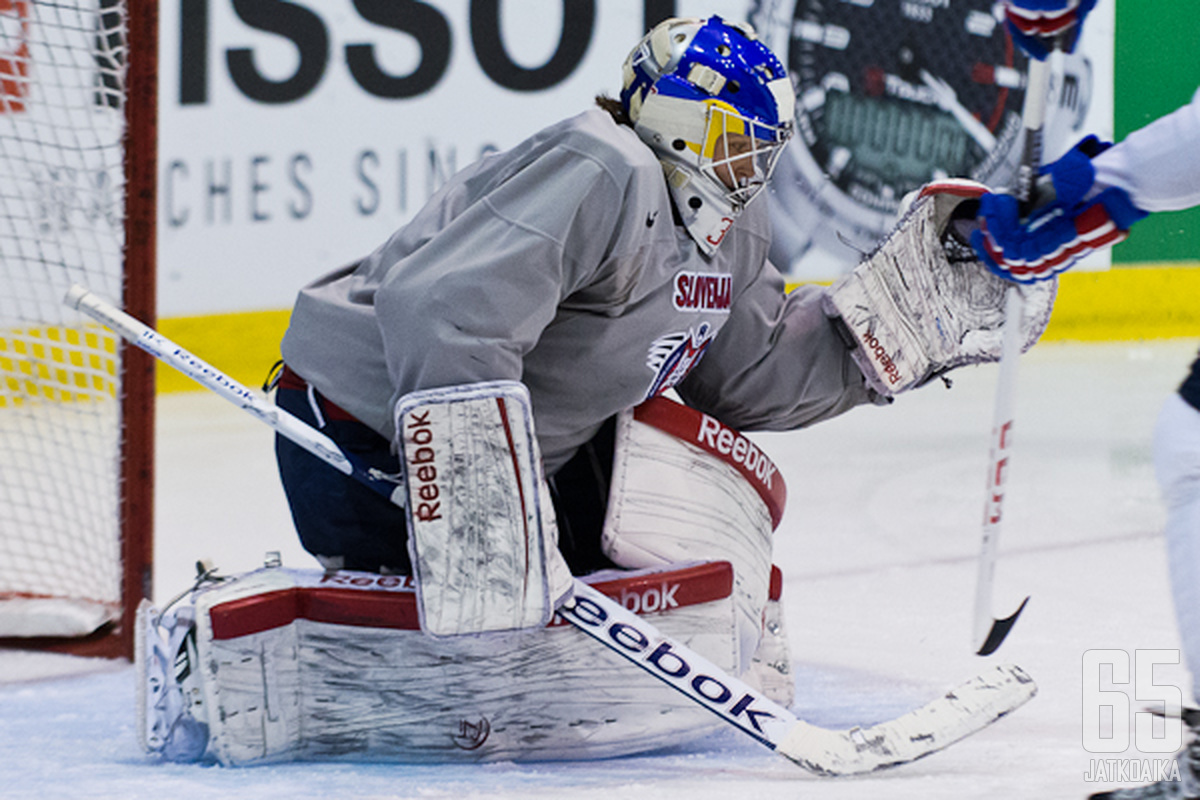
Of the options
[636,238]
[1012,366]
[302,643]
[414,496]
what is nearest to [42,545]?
[302,643]

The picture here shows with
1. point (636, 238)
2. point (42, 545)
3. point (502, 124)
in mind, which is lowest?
point (42, 545)

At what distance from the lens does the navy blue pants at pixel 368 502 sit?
173cm

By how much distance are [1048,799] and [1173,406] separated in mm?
384

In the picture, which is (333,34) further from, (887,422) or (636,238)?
(636,238)

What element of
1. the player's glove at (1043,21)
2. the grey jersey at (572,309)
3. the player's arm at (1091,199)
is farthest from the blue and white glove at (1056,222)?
the grey jersey at (572,309)

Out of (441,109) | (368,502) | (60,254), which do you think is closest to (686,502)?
(368,502)

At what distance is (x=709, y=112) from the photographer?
1.63 metres

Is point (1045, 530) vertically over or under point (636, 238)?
under

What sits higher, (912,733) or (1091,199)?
(1091,199)

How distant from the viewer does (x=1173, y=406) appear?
4.17ft

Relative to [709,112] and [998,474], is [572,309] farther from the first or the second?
[998,474]

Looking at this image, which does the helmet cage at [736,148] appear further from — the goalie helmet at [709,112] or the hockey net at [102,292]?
the hockey net at [102,292]

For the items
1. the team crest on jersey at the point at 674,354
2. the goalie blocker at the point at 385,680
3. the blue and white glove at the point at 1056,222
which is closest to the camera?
the blue and white glove at the point at 1056,222

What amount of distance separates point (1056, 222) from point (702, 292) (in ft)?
1.44
